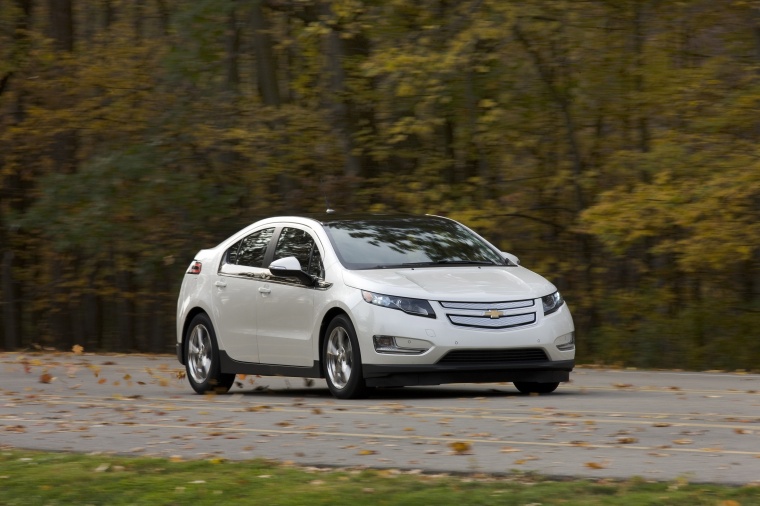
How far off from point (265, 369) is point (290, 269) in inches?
48.1

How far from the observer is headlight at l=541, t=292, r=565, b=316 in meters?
13.2

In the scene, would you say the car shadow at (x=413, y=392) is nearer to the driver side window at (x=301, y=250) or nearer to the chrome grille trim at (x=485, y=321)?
the chrome grille trim at (x=485, y=321)

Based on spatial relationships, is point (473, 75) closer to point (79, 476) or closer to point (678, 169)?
point (678, 169)

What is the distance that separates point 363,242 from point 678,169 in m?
8.25

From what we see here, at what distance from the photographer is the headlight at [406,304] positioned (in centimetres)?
1276

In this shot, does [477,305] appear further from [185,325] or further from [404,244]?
[185,325]

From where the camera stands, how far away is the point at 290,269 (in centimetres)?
1366

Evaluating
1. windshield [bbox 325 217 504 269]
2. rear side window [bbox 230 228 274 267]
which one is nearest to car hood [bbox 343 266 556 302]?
windshield [bbox 325 217 504 269]

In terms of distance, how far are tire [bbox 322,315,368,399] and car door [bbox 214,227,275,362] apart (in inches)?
51.5

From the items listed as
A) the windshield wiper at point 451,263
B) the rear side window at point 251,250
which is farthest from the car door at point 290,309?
the windshield wiper at point 451,263

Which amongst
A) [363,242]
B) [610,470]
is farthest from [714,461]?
[363,242]

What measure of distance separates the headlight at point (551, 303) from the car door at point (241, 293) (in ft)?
8.91

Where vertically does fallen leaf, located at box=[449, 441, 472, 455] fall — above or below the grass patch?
below

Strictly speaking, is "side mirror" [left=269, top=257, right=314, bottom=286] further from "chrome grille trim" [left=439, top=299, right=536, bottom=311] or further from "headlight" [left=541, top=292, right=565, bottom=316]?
"headlight" [left=541, top=292, right=565, bottom=316]
